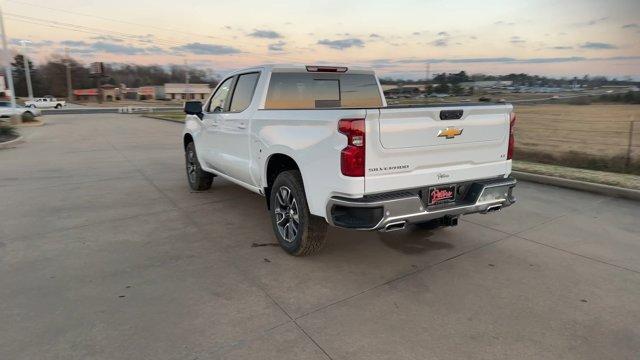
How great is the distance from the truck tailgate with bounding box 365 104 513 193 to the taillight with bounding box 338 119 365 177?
0.06m

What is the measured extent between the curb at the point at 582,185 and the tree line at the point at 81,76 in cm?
9449

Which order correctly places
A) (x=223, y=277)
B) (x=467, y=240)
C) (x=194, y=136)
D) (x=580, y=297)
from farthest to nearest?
1. (x=194, y=136)
2. (x=467, y=240)
3. (x=223, y=277)
4. (x=580, y=297)

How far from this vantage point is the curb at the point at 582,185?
21.0 feet

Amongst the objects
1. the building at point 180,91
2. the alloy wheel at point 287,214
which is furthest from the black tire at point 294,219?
the building at point 180,91

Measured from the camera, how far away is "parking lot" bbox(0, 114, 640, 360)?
2838mm

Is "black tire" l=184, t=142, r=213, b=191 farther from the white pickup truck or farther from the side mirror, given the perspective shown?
the white pickup truck

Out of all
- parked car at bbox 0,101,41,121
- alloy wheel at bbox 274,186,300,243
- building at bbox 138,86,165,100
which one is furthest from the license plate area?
building at bbox 138,86,165,100

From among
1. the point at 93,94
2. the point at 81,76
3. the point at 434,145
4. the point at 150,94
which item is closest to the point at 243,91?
the point at 434,145

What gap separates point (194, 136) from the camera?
6.97m

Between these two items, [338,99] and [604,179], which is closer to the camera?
[338,99]

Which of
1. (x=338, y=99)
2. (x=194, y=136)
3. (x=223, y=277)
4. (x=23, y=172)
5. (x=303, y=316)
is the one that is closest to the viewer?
(x=303, y=316)

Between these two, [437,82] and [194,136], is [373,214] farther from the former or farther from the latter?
[194,136]

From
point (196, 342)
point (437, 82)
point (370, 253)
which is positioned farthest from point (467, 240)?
point (196, 342)

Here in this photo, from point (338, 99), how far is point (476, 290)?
2.83 meters
